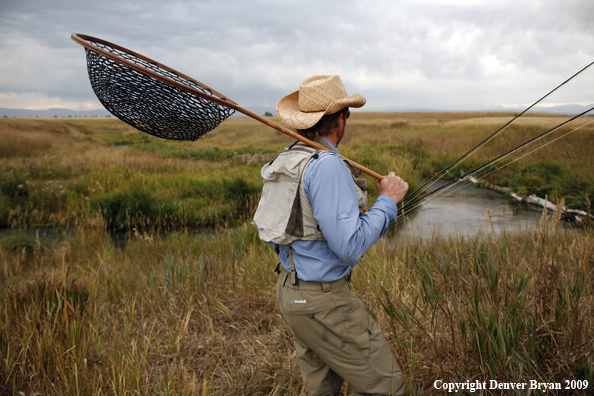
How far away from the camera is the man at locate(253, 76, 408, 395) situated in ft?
5.18

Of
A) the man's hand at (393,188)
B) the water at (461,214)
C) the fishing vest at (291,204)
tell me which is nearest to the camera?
the fishing vest at (291,204)

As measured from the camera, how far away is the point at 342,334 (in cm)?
171

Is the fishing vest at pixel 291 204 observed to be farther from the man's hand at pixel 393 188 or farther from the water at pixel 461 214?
the water at pixel 461 214

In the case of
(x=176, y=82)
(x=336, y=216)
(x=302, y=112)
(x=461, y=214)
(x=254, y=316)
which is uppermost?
(x=176, y=82)

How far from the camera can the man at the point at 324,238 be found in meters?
1.58

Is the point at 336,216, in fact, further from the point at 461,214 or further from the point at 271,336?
the point at 461,214

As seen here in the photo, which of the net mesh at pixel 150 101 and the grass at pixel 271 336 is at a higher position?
the net mesh at pixel 150 101

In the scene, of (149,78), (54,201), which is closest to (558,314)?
(149,78)

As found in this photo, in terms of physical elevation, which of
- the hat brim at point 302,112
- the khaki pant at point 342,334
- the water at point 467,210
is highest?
the hat brim at point 302,112

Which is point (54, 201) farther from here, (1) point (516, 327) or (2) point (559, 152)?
(2) point (559, 152)

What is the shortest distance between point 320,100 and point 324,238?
2.18ft

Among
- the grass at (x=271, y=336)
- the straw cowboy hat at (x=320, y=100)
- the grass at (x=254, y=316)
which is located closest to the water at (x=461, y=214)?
the grass at (x=254, y=316)

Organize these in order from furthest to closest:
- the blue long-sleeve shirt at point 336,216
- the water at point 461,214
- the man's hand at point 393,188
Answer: the water at point 461,214 → the man's hand at point 393,188 → the blue long-sleeve shirt at point 336,216

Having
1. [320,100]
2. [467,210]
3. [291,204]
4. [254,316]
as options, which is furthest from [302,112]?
[467,210]
